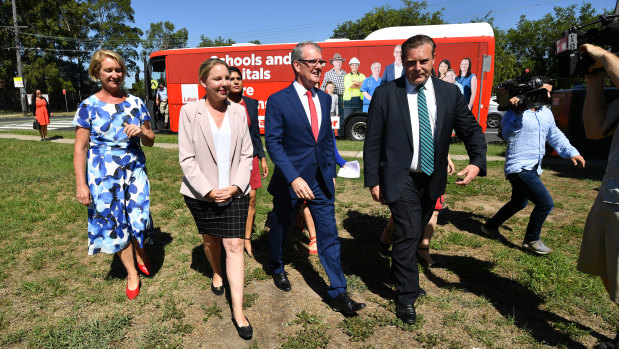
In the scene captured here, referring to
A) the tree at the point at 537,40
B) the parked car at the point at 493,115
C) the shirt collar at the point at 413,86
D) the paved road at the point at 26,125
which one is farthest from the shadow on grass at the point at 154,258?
the tree at the point at 537,40

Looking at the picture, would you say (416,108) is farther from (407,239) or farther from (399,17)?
(399,17)

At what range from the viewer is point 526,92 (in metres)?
3.90

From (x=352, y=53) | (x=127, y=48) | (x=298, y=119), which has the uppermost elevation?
(x=127, y=48)

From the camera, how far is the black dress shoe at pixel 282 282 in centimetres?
334

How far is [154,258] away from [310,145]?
222 cm

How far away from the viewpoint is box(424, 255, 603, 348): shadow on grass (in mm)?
2726

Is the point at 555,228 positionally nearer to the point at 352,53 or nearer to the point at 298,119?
the point at 298,119

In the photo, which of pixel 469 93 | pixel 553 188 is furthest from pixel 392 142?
pixel 469 93

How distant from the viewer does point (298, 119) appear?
299 cm

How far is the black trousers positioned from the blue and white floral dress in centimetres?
217

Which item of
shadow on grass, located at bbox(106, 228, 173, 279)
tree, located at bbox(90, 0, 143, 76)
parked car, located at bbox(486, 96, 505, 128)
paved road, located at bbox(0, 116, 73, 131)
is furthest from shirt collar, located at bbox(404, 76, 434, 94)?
tree, located at bbox(90, 0, 143, 76)

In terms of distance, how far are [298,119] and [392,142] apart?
750 mm

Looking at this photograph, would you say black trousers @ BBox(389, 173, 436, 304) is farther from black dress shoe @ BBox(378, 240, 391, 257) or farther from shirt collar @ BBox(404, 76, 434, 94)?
black dress shoe @ BBox(378, 240, 391, 257)

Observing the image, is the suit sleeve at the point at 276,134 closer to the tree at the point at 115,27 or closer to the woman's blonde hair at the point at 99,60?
the woman's blonde hair at the point at 99,60
